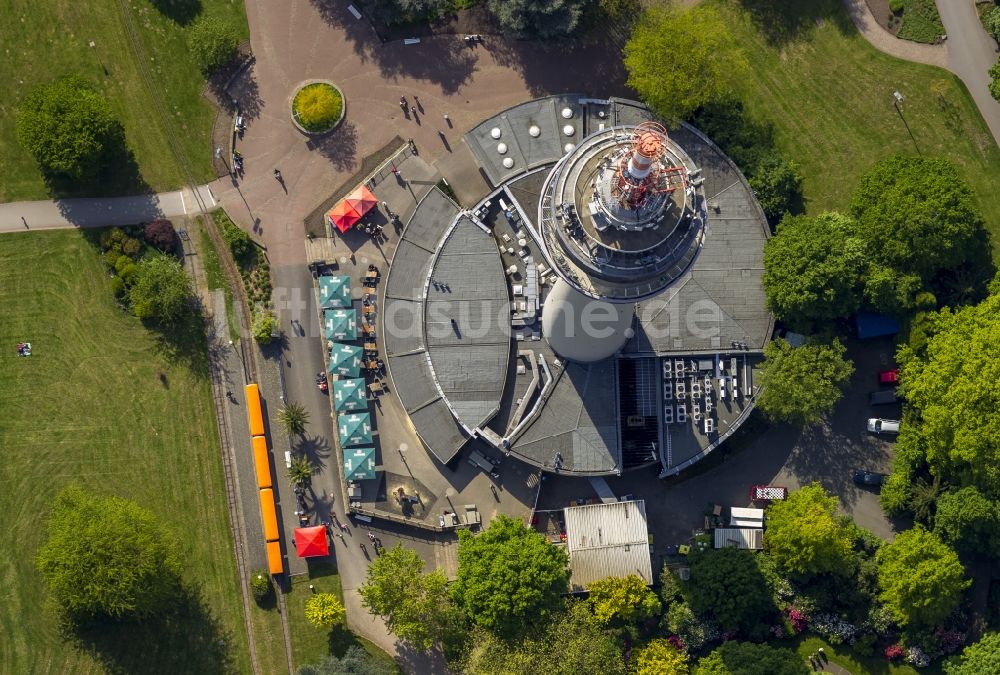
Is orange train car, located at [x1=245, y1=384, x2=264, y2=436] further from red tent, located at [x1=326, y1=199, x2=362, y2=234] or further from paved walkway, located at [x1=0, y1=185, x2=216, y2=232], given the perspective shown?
paved walkway, located at [x1=0, y1=185, x2=216, y2=232]

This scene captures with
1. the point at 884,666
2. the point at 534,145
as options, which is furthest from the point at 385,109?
the point at 884,666

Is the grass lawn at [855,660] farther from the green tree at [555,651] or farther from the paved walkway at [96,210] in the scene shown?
the paved walkway at [96,210]

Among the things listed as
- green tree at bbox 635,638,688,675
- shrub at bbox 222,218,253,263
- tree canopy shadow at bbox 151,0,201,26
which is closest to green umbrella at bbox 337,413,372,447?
shrub at bbox 222,218,253,263

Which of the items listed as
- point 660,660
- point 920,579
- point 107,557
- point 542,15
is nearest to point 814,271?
point 920,579

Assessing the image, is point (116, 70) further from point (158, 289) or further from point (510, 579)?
point (510, 579)

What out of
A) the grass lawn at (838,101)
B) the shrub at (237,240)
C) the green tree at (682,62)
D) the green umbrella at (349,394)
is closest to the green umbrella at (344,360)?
the green umbrella at (349,394)

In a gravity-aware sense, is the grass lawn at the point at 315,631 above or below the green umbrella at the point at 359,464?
below

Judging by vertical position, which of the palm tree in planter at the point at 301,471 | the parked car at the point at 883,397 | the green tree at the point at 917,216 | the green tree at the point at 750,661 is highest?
the green tree at the point at 917,216
